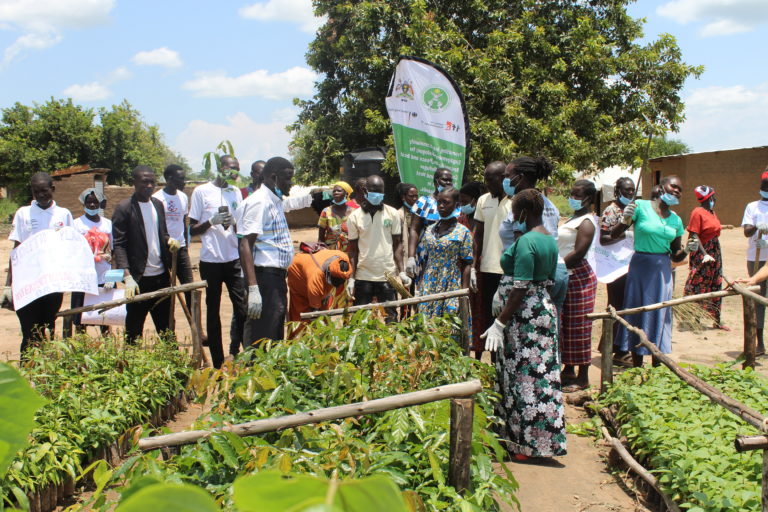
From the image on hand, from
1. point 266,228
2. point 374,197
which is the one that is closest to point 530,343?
point 266,228

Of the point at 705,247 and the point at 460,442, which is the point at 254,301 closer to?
the point at 460,442

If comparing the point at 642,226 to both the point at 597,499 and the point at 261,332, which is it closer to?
the point at 597,499

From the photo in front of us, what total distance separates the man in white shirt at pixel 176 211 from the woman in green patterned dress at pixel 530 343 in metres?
3.20

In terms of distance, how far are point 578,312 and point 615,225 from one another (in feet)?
4.11

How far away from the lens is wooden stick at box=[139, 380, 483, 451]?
220 cm

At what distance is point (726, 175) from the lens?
64.0 feet

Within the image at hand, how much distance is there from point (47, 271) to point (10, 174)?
2573 centimetres

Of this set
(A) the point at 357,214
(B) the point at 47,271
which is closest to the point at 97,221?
(B) the point at 47,271

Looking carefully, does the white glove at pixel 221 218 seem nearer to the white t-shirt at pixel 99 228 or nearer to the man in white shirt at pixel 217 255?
the man in white shirt at pixel 217 255

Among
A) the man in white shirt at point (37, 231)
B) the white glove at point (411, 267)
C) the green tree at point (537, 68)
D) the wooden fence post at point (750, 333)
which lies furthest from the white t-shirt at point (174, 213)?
the green tree at point (537, 68)

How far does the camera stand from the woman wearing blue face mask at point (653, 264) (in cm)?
539

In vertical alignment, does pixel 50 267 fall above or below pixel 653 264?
above

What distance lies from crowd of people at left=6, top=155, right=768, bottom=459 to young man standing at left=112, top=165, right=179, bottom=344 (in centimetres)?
1

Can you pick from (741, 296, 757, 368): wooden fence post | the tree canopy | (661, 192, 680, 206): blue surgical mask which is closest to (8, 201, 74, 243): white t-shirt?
(661, 192, 680, 206): blue surgical mask
